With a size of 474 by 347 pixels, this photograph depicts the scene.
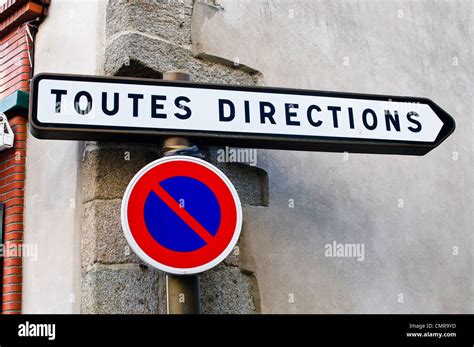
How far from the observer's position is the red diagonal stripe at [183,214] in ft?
9.83

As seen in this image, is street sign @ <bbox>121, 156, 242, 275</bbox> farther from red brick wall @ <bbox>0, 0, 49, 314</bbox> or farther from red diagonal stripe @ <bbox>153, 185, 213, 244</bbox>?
red brick wall @ <bbox>0, 0, 49, 314</bbox>

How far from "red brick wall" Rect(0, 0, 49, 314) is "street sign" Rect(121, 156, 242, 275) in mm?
1382

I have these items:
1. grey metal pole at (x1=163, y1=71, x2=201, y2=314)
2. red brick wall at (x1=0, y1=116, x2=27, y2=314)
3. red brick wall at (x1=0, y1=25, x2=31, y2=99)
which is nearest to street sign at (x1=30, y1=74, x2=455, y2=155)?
grey metal pole at (x1=163, y1=71, x2=201, y2=314)

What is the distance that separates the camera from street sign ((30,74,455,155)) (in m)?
3.11

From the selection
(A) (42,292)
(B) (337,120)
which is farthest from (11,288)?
(B) (337,120)

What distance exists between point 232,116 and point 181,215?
563 mm

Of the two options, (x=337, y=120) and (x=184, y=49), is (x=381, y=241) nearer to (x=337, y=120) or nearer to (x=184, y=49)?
(x=337, y=120)

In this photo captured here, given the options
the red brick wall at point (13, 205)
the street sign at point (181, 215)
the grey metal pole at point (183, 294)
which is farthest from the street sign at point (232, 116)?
the red brick wall at point (13, 205)

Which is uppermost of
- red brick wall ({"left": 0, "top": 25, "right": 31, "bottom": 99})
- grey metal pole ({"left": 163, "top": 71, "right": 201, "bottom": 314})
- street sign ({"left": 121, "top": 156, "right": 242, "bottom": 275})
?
red brick wall ({"left": 0, "top": 25, "right": 31, "bottom": 99})

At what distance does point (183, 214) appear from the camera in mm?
3008

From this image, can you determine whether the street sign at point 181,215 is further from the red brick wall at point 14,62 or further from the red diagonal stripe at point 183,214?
the red brick wall at point 14,62

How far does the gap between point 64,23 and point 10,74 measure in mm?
629

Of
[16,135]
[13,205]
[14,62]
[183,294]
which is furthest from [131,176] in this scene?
[14,62]

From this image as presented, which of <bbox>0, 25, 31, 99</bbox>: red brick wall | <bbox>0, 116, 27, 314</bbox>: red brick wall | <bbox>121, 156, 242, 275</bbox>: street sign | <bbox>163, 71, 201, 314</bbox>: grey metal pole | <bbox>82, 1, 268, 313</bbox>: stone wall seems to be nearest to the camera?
<bbox>121, 156, 242, 275</bbox>: street sign
